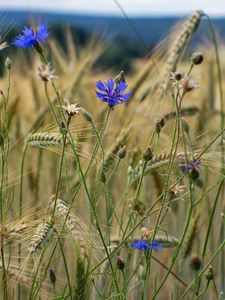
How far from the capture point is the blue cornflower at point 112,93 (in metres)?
1.50

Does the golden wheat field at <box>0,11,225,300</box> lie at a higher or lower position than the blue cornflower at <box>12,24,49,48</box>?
lower

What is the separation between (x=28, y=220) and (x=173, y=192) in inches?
12.2

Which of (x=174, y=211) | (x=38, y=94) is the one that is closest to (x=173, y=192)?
(x=174, y=211)

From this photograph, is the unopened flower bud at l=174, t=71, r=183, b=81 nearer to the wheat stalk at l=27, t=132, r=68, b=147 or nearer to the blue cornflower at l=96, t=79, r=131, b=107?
the blue cornflower at l=96, t=79, r=131, b=107

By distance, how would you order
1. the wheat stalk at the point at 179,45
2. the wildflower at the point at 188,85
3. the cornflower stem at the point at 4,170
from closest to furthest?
the wildflower at the point at 188,85 → the cornflower stem at the point at 4,170 → the wheat stalk at the point at 179,45

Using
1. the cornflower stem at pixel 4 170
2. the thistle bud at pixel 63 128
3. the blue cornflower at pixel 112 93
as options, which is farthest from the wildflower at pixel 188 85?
the cornflower stem at pixel 4 170

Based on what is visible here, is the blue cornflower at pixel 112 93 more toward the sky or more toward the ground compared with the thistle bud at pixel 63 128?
more toward the sky

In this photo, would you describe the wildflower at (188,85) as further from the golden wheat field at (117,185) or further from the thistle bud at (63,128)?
the thistle bud at (63,128)

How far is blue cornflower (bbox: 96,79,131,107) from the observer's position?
1.50 metres

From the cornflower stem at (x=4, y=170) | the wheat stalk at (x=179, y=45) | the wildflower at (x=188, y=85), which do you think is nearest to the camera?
the wildflower at (x=188, y=85)

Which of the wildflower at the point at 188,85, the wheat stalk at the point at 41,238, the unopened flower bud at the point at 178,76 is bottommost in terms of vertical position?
the wheat stalk at the point at 41,238

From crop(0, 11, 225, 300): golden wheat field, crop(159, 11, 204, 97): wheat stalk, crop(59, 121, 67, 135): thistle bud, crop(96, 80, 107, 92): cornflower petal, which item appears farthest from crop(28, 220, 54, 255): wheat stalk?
crop(159, 11, 204, 97): wheat stalk

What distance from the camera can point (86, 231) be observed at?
5.31 ft

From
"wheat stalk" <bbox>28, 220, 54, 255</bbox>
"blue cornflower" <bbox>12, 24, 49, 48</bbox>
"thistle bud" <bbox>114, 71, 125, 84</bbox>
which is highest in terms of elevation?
"blue cornflower" <bbox>12, 24, 49, 48</bbox>
